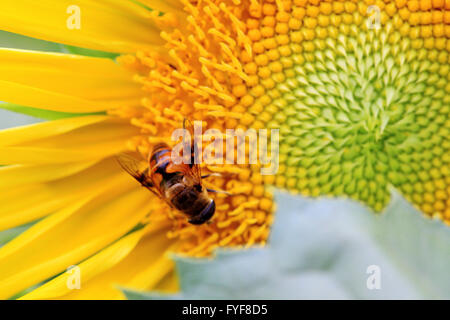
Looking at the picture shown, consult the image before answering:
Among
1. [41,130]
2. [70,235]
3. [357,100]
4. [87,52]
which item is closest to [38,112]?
[41,130]

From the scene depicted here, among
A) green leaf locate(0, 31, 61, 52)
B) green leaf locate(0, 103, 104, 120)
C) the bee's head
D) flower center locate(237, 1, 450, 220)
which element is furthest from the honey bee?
green leaf locate(0, 31, 61, 52)

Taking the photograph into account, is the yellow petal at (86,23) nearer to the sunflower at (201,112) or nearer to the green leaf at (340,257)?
the sunflower at (201,112)

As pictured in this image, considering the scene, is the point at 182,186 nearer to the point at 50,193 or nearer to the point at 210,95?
the point at 210,95

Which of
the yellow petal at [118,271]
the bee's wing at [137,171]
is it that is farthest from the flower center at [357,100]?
the yellow petal at [118,271]

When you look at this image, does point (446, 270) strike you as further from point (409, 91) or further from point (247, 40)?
point (247, 40)
